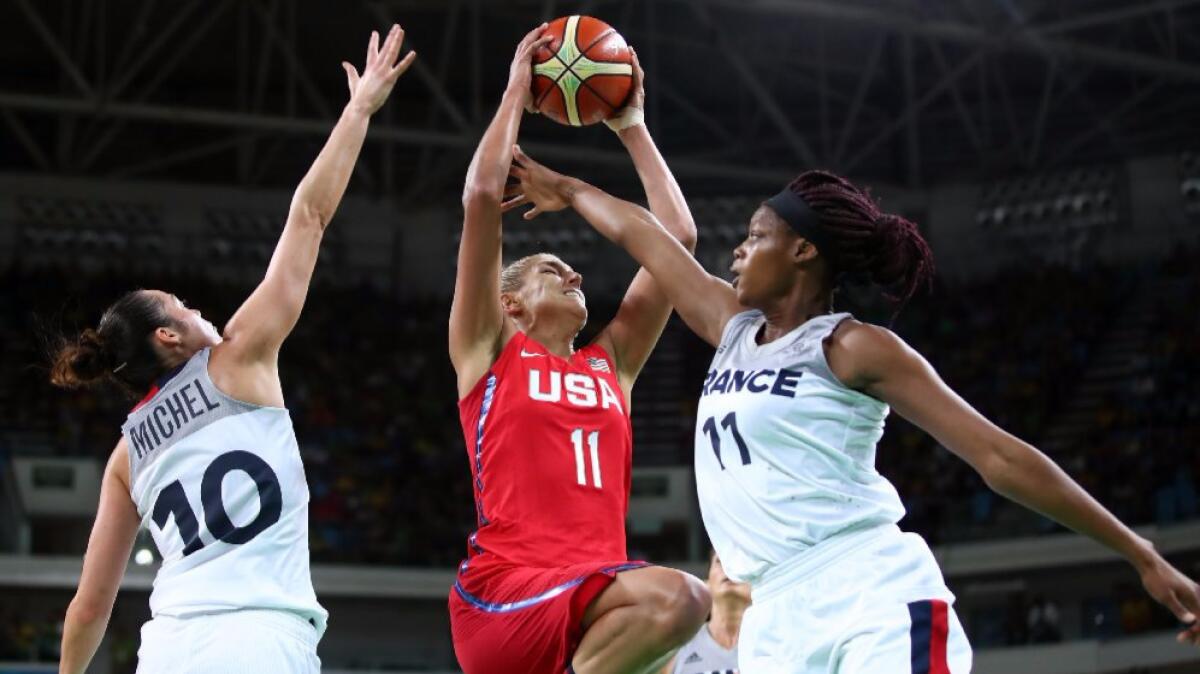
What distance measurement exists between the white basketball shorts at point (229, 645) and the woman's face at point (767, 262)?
5.28ft

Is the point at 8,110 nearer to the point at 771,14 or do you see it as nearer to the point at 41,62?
the point at 41,62

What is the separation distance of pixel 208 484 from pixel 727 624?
3.86 m

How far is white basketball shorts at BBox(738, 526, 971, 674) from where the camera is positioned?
12.5 feet

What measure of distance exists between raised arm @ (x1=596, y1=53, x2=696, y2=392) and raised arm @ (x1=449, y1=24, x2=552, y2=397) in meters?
0.50

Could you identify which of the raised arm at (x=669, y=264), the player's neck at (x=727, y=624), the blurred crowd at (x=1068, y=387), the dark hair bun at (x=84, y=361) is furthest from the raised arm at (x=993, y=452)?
the blurred crowd at (x=1068, y=387)

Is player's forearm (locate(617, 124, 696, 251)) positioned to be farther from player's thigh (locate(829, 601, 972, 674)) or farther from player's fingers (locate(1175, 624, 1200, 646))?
player's fingers (locate(1175, 624, 1200, 646))

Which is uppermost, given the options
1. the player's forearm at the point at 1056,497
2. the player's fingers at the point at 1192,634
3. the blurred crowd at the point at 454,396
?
the player's forearm at the point at 1056,497

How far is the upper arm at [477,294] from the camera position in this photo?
489 centimetres

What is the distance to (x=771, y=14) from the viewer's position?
85.8 ft

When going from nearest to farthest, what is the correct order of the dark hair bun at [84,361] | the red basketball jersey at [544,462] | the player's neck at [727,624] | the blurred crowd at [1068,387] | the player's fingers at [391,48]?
the dark hair bun at [84,361]
the red basketball jersey at [544,462]
the player's fingers at [391,48]
the player's neck at [727,624]
the blurred crowd at [1068,387]

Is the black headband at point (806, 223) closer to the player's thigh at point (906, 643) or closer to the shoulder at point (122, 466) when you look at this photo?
the player's thigh at point (906, 643)

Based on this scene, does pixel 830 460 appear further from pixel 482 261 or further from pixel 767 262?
pixel 482 261

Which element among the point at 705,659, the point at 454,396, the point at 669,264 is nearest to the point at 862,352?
the point at 669,264

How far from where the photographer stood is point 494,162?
4941 millimetres
